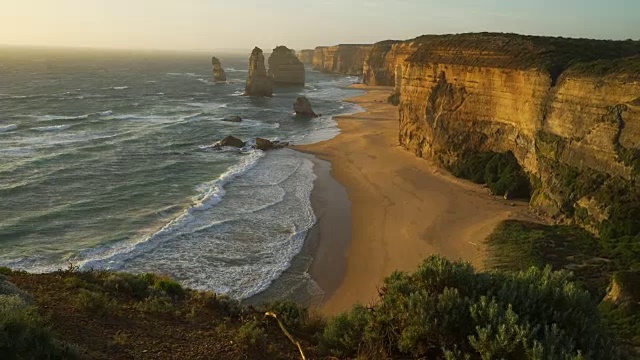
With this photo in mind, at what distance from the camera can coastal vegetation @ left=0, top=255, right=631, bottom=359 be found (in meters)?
6.46

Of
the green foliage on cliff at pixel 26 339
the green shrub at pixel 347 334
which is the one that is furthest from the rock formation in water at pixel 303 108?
the green foliage on cliff at pixel 26 339

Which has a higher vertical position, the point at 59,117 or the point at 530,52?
the point at 530,52

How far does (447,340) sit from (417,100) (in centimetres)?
3400

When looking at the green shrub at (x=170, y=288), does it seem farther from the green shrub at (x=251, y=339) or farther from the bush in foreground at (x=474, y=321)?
the bush in foreground at (x=474, y=321)

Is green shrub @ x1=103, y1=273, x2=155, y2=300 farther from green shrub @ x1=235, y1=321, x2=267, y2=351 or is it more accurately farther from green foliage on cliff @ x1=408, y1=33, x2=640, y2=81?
green foliage on cliff @ x1=408, y1=33, x2=640, y2=81

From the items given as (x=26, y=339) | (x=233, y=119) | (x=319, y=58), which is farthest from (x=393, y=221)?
(x=319, y=58)

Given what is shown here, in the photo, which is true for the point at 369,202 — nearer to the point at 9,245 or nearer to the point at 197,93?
the point at 9,245

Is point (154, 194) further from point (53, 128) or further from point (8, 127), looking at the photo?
point (8, 127)

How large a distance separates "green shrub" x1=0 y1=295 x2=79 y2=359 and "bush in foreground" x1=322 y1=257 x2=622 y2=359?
4.06 meters

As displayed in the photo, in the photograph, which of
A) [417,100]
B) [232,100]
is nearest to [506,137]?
[417,100]

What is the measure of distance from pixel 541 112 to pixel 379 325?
73.3 feet

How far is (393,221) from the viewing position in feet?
81.8

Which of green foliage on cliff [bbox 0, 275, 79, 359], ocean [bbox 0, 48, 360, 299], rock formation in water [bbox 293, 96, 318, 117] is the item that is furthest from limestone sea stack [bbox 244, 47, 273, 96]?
green foliage on cliff [bbox 0, 275, 79, 359]

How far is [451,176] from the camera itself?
107ft
